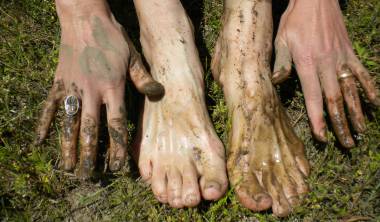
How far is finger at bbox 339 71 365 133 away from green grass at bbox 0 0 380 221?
0.45ft

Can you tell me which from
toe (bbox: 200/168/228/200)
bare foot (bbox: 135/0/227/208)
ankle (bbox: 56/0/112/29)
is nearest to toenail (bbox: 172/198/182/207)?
bare foot (bbox: 135/0/227/208)

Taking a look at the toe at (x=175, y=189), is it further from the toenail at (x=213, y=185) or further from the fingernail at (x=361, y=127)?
the fingernail at (x=361, y=127)

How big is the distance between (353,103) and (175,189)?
3.03ft

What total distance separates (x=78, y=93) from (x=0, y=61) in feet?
2.52

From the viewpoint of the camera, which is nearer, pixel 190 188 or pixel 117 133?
pixel 117 133

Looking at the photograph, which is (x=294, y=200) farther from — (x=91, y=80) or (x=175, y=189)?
(x=91, y=80)

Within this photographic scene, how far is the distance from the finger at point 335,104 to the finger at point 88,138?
107 cm

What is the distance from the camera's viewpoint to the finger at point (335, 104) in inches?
81.6

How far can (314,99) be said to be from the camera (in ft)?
6.99

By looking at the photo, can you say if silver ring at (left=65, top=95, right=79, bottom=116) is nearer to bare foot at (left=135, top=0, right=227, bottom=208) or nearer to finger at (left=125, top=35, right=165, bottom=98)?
finger at (left=125, top=35, right=165, bottom=98)

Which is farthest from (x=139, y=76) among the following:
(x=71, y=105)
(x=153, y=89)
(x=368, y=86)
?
(x=368, y=86)

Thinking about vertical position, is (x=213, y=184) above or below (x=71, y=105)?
below

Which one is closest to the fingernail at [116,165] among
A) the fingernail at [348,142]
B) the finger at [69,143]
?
the finger at [69,143]

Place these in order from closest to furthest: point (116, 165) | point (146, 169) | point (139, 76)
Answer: point (116, 165) < point (139, 76) < point (146, 169)
